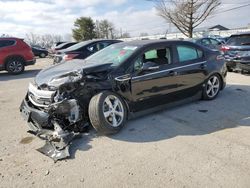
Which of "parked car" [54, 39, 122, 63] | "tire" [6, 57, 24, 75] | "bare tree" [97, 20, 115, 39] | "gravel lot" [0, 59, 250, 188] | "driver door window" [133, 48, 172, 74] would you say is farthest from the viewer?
"bare tree" [97, 20, 115, 39]

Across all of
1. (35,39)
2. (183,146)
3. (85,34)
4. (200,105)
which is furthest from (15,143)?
(35,39)

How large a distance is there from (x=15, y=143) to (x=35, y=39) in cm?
5390

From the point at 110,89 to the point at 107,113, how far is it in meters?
0.42

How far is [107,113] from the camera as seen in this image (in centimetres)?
421

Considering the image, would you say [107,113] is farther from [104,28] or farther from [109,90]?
[104,28]

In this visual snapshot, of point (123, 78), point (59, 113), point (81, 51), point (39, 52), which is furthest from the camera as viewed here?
point (39, 52)

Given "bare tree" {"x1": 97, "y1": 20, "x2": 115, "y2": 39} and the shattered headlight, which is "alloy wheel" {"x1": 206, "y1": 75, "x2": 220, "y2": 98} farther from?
"bare tree" {"x1": 97, "y1": 20, "x2": 115, "y2": 39}

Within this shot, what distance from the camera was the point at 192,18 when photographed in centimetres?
3075

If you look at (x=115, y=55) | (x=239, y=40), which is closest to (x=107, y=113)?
(x=115, y=55)

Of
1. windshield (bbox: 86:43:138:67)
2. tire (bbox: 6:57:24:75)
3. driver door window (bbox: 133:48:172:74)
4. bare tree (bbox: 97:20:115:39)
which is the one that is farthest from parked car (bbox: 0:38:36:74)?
bare tree (bbox: 97:20:115:39)

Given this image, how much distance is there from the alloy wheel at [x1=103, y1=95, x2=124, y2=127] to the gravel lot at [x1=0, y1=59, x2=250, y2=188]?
0.80 ft

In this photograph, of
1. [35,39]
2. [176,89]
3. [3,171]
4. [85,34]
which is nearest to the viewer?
[3,171]

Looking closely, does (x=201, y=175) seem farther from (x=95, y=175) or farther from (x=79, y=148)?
(x=79, y=148)

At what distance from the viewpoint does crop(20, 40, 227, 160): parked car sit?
13.3 feet
